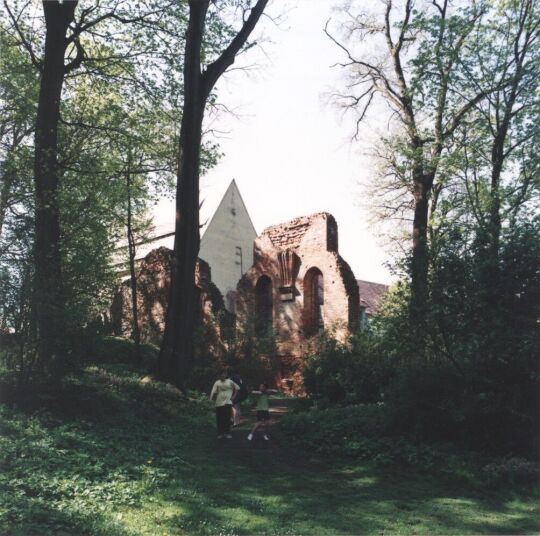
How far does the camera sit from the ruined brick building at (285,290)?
20.8 meters

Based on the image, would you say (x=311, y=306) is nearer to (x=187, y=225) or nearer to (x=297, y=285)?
(x=297, y=285)

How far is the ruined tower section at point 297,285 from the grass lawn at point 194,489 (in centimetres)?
1022

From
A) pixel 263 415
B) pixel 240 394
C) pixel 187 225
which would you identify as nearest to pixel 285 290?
pixel 187 225

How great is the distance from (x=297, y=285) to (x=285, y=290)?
1.84 ft

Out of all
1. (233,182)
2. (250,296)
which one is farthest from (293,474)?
(233,182)

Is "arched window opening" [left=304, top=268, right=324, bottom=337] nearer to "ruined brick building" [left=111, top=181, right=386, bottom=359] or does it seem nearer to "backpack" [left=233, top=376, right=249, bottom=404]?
"ruined brick building" [left=111, top=181, right=386, bottom=359]

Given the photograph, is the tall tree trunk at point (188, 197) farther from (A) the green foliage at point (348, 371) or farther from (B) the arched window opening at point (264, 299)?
(B) the arched window opening at point (264, 299)

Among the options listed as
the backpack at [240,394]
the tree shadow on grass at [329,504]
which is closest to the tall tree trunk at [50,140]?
the backpack at [240,394]

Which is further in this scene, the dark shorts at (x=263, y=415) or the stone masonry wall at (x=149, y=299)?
the stone masonry wall at (x=149, y=299)

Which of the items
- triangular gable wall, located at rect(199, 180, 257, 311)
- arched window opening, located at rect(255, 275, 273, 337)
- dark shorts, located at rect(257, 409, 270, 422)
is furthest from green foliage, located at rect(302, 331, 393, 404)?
triangular gable wall, located at rect(199, 180, 257, 311)

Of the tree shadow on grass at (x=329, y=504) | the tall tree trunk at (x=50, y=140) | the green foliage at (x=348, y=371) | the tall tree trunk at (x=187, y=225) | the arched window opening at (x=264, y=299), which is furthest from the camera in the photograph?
the arched window opening at (x=264, y=299)

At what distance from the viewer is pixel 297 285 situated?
22531 millimetres

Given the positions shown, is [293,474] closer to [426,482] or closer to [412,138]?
[426,482]

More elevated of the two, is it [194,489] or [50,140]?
[50,140]
